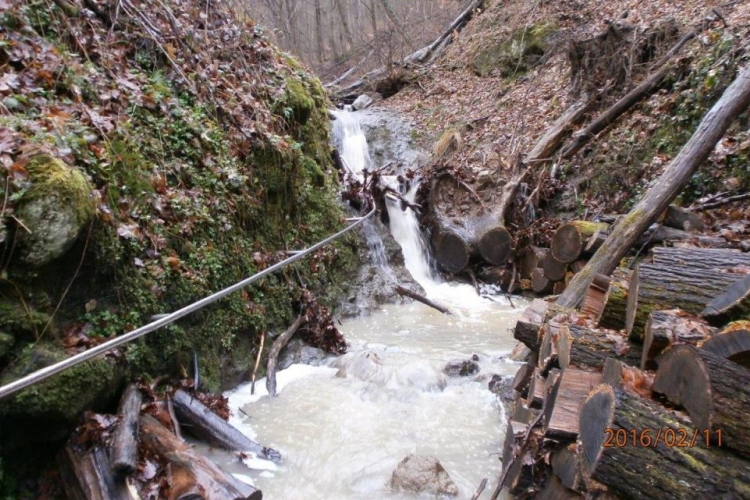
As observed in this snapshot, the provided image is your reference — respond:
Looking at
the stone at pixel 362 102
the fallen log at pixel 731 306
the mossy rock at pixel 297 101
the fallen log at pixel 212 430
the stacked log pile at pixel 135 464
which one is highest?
the stone at pixel 362 102

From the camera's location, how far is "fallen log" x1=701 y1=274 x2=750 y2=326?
245cm

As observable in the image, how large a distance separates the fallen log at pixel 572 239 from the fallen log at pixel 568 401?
193 inches

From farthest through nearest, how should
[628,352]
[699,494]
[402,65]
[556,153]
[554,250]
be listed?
[402,65]
[556,153]
[554,250]
[628,352]
[699,494]

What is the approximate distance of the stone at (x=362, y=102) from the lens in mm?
17725

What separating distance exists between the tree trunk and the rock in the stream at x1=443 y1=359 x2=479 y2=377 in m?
1.30

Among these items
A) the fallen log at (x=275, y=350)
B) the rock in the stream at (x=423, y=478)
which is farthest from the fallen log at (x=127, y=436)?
the rock in the stream at (x=423, y=478)

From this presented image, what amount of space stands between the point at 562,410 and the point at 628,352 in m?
0.73

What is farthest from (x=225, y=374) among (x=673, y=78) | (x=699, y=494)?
(x=673, y=78)

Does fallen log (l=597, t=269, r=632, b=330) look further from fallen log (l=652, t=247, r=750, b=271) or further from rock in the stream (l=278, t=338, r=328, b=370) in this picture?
rock in the stream (l=278, t=338, r=328, b=370)

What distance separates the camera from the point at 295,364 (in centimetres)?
565

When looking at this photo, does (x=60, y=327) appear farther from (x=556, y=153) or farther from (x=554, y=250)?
(x=556, y=153)

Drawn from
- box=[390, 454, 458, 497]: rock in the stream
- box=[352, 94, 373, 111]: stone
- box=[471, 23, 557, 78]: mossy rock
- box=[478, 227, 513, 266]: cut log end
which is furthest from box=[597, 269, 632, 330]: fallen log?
box=[352, 94, 373, 111]: stone

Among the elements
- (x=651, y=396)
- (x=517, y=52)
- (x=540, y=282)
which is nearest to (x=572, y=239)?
(x=540, y=282)
